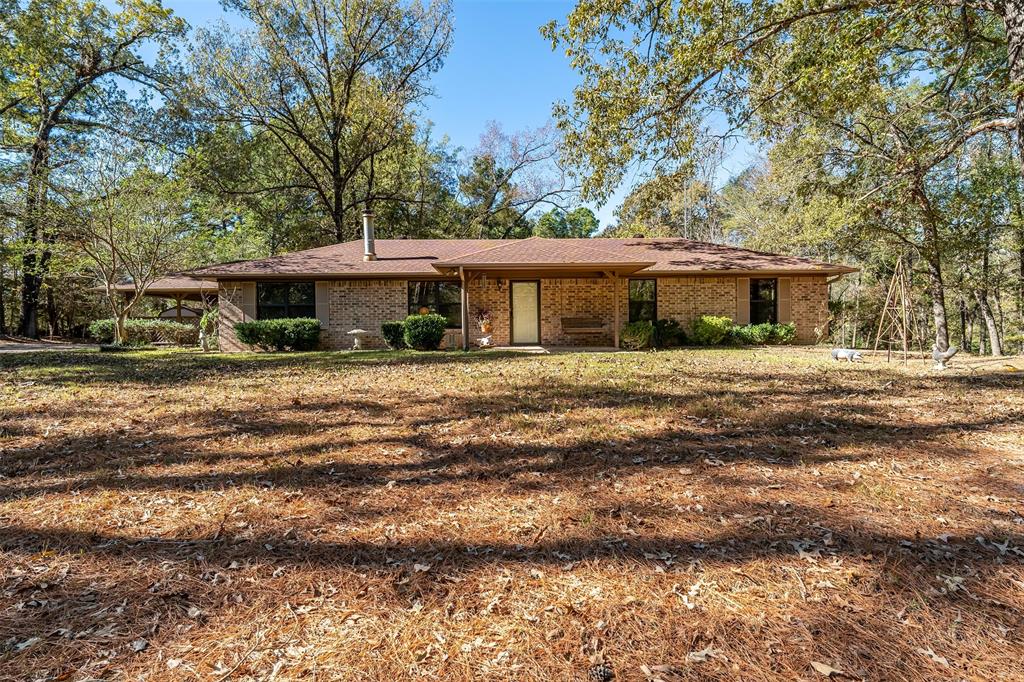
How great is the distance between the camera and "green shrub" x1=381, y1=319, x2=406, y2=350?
46.4 ft

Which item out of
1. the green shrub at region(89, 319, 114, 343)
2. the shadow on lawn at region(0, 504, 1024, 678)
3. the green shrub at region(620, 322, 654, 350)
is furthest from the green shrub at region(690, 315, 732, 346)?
the green shrub at region(89, 319, 114, 343)

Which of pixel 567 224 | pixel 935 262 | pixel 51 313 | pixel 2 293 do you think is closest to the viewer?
pixel 935 262

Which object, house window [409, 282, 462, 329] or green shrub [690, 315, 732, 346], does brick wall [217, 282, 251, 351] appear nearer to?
house window [409, 282, 462, 329]

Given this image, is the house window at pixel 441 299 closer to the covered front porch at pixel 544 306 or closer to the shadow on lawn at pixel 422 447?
the covered front porch at pixel 544 306

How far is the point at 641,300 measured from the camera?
15930mm

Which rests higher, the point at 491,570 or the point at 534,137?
the point at 534,137

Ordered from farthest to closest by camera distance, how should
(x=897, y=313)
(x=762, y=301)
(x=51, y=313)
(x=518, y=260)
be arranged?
(x=51, y=313) → (x=762, y=301) → (x=518, y=260) → (x=897, y=313)

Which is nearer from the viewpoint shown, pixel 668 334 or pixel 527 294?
pixel 668 334

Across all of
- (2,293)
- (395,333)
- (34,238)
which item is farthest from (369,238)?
(2,293)

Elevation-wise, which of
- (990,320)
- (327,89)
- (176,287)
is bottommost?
(990,320)

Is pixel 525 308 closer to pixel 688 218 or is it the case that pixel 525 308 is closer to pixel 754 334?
pixel 754 334

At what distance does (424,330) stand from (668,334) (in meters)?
7.41

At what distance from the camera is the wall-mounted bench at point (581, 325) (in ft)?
49.3

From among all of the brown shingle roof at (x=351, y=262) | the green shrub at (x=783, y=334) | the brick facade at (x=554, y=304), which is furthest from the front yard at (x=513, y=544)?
the green shrub at (x=783, y=334)
